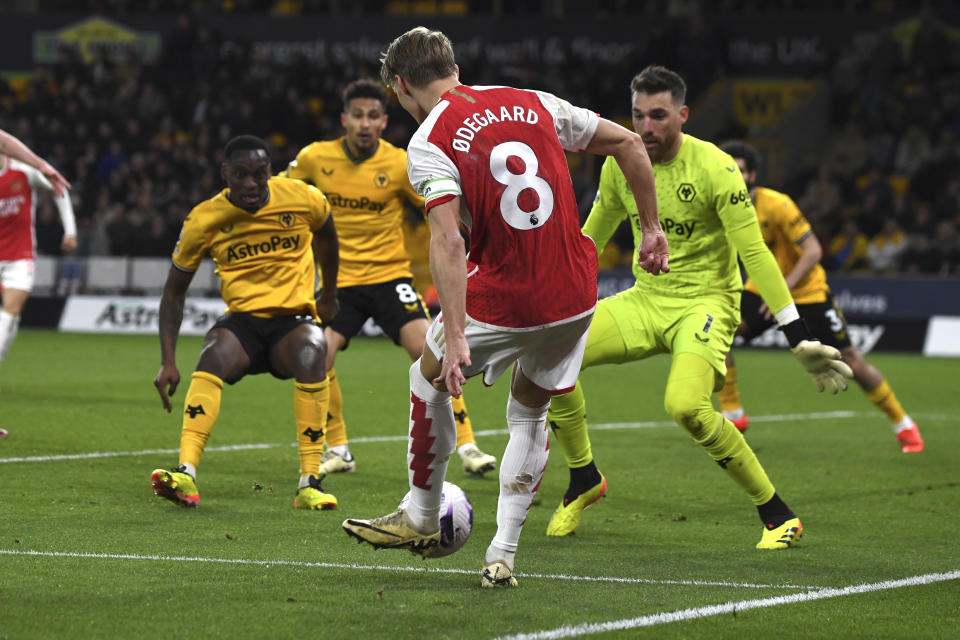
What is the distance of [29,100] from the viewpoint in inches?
1102

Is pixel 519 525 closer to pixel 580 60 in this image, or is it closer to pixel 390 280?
pixel 390 280

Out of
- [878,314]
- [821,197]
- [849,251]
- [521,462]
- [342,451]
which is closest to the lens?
[521,462]

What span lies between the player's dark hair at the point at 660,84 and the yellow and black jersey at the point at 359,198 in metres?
2.44

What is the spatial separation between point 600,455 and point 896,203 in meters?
14.1

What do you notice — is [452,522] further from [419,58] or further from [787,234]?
[787,234]

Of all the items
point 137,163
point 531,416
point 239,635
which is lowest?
point 137,163

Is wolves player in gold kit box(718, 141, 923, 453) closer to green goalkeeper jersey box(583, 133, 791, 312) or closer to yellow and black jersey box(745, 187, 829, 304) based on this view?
yellow and black jersey box(745, 187, 829, 304)

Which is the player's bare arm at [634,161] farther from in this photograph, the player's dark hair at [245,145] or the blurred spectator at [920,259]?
the blurred spectator at [920,259]

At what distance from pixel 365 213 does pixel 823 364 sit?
11.8ft

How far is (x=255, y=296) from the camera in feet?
25.2

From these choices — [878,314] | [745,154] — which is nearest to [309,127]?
[878,314]

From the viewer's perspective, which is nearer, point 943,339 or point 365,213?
point 365,213

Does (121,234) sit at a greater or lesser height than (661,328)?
lesser

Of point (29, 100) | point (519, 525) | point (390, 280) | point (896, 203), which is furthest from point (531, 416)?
point (29, 100)
